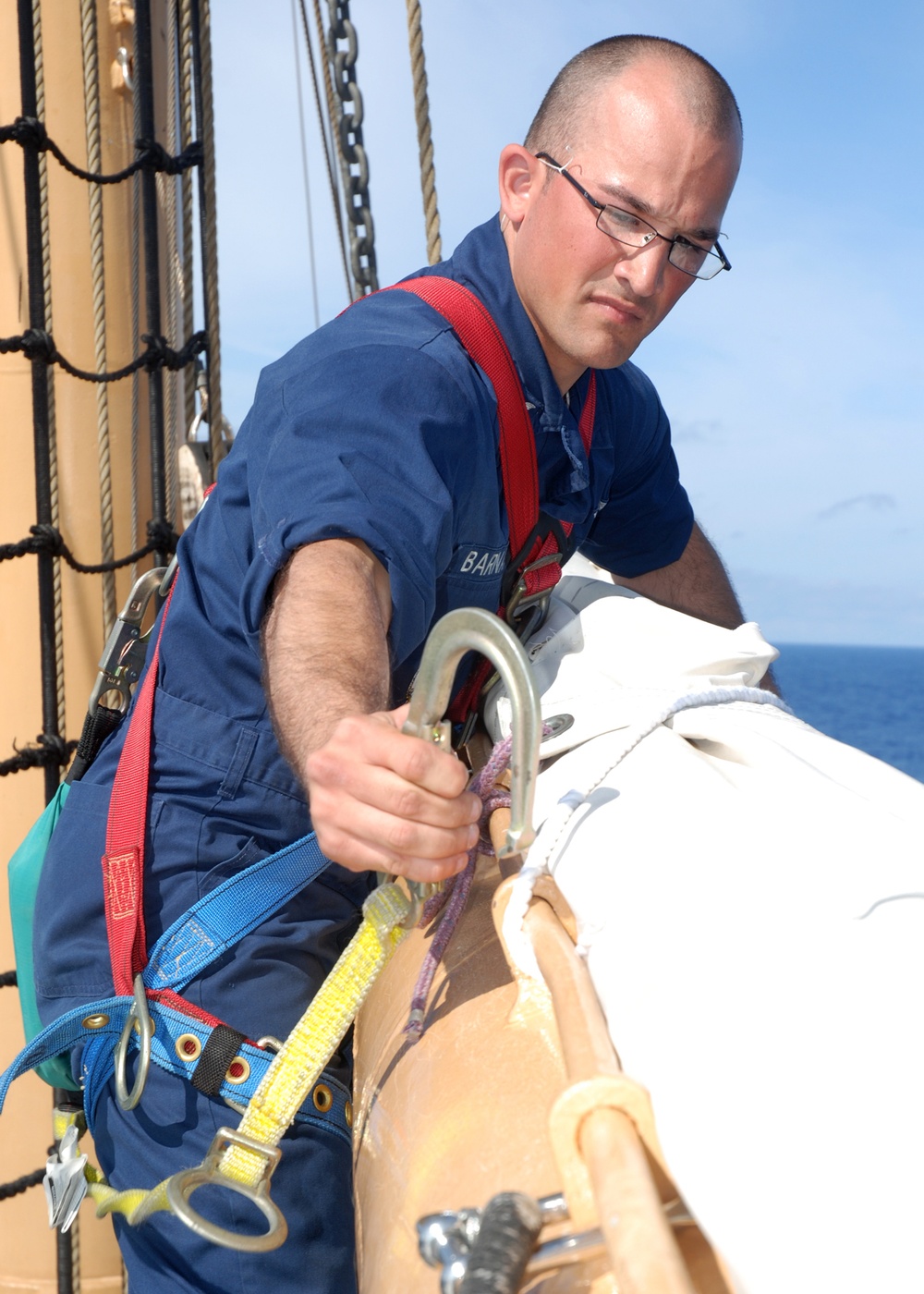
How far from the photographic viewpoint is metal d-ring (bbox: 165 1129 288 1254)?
44.4 inches

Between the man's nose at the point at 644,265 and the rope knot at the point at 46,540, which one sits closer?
the man's nose at the point at 644,265

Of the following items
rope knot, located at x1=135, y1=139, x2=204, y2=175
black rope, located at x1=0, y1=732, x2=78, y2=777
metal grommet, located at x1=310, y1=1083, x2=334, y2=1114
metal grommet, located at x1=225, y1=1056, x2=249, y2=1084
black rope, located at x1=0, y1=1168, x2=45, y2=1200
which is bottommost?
black rope, located at x1=0, y1=1168, x2=45, y2=1200

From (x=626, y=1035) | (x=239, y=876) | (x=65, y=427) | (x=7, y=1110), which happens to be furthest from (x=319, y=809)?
(x=7, y=1110)

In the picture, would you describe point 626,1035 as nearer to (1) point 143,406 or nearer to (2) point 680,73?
(2) point 680,73

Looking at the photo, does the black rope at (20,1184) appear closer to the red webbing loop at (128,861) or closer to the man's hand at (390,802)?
the red webbing loop at (128,861)

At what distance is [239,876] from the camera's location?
1.54m

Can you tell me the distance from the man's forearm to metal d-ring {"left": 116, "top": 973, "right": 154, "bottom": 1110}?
502 mm

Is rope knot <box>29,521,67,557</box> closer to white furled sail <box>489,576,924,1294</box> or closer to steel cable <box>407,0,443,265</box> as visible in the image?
steel cable <box>407,0,443,265</box>

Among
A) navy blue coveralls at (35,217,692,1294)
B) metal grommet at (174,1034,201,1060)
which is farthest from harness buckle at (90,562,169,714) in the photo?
metal grommet at (174,1034,201,1060)

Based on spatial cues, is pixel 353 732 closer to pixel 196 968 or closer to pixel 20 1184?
pixel 196 968

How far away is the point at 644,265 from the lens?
5.33 ft

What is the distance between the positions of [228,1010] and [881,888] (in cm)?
96

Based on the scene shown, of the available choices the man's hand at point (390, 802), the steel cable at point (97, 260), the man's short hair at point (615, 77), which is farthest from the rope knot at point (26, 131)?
the man's hand at point (390, 802)

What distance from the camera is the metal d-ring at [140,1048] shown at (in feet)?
4.71
